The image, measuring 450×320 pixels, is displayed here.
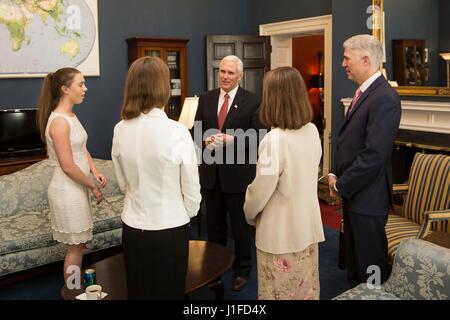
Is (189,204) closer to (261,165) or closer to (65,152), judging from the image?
(261,165)

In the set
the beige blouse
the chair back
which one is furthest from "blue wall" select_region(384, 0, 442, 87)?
the beige blouse

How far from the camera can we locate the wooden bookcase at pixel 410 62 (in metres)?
4.97

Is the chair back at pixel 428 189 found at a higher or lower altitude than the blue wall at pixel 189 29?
lower

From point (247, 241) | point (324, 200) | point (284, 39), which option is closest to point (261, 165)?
point (247, 241)

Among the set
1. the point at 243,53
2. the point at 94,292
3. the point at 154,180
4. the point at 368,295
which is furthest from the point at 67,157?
the point at 243,53

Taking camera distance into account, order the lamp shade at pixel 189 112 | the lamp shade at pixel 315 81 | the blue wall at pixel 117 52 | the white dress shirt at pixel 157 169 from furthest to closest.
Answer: the lamp shade at pixel 315 81
the blue wall at pixel 117 52
the lamp shade at pixel 189 112
the white dress shirt at pixel 157 169

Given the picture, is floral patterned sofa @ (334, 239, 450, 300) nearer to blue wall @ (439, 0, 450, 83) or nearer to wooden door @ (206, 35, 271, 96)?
blue wall @ (439, 0, 450, 83)

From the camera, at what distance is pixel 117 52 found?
250 inches

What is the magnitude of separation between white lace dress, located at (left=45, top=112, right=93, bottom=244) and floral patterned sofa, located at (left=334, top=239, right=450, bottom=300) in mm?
1523

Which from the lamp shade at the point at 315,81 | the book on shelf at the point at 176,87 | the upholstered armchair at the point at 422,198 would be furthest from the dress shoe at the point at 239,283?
the lamp shade at the point at 315,81

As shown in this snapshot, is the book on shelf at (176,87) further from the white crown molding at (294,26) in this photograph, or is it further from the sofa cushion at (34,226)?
the sofa cushion at (34,226)

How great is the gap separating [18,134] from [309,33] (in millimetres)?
3927

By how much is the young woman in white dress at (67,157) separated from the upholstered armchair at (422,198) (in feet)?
6.02

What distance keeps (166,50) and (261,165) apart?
14.6 ft
